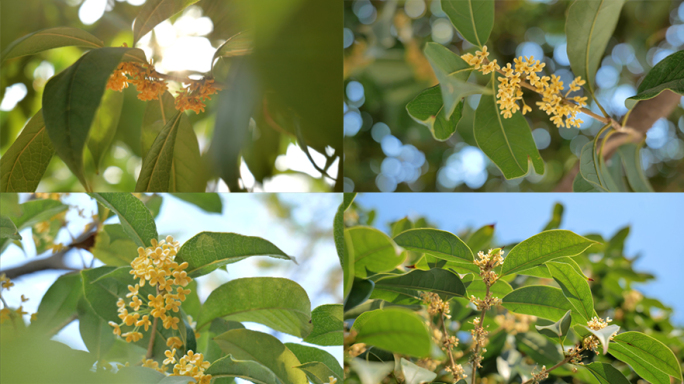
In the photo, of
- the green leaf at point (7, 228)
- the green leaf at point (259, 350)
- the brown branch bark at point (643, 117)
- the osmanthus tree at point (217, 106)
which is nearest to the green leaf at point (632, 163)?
the brown branch bark at point (643, 117)

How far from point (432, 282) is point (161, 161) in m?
0.41

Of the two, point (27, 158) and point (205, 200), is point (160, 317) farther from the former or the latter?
point (27, 158)

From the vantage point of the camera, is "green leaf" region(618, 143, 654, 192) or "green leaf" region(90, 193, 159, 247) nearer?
"green leaf" region(90, 193, 159, 247)

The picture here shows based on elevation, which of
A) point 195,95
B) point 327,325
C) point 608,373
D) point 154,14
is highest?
point 154,14

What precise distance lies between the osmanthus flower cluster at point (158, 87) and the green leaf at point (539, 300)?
496mm

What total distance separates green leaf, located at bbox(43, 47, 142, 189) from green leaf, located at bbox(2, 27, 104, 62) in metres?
0.07

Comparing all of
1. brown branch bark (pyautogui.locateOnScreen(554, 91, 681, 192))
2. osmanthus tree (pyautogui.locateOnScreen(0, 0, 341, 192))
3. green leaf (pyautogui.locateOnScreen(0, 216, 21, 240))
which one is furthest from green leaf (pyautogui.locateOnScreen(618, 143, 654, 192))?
green leaf (pyautogui.locateOnScreen(0, 216, 21, 240))

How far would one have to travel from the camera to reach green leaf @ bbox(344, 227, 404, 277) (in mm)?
483

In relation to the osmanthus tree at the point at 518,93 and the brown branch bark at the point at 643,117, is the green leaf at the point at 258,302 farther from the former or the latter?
the brown branch bark at the point at 643,117

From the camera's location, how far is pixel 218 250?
1.64 feet

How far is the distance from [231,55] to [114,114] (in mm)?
189

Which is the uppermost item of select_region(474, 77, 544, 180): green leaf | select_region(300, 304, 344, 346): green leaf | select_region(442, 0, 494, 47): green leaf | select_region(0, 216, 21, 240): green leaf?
select_region(442, 0, 494, 47): green leaf

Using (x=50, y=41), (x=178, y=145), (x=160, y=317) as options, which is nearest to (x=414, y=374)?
(x=160, y=317)

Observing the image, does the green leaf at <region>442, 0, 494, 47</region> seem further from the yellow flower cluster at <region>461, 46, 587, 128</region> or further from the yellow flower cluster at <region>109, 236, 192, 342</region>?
the yellow flower cluster at <region>109, 236, 192, 342</region>
